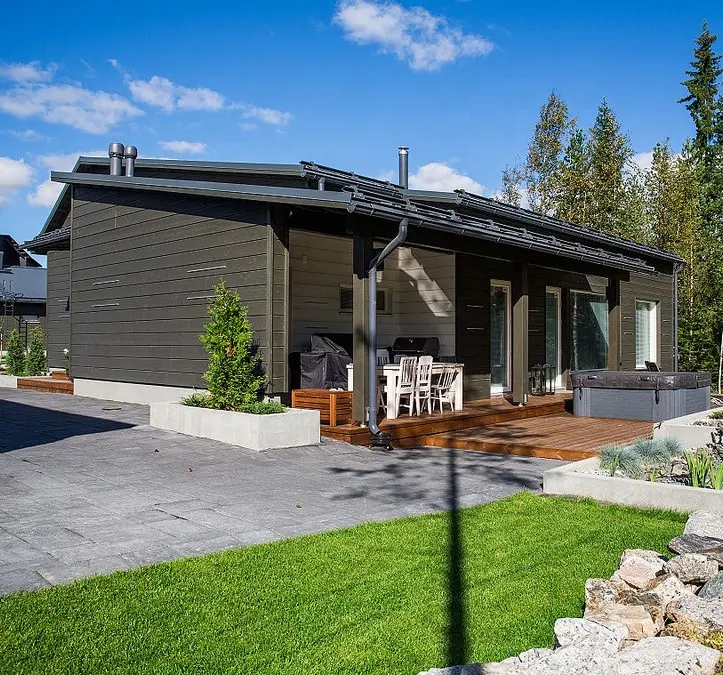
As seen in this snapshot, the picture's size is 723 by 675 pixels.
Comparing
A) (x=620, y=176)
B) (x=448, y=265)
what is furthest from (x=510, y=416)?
(x=620, y=176)

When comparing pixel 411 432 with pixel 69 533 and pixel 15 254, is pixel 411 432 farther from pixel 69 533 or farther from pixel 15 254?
pixel 15 254

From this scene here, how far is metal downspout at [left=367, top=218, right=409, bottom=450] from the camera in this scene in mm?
8078

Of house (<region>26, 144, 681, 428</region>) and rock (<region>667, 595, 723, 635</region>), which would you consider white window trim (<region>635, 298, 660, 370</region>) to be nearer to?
house (<region>26, 144, 681, 428</region>)

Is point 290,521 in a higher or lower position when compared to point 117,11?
lower

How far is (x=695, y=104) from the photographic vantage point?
109 ft

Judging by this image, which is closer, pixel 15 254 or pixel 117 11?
pixel 117 11

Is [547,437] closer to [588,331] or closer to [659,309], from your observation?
[588,331]

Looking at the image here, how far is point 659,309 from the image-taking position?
59.5 feet

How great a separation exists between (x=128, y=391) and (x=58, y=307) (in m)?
5.88

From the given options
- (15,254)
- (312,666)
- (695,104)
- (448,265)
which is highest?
(695,104)

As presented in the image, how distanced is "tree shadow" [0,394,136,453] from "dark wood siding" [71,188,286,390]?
143cm

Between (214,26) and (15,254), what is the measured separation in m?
27.9

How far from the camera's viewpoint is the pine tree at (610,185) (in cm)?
2348

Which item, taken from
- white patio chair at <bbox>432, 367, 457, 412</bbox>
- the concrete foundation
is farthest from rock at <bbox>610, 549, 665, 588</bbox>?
the concrete foundation
